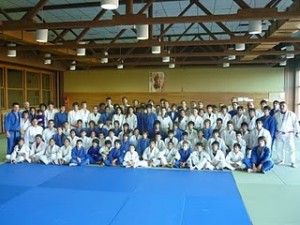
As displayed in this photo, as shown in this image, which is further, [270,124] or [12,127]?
[12,127]

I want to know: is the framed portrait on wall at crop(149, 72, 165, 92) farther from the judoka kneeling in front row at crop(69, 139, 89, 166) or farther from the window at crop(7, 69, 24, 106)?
the judoka kneeling in front row at crop(69, 139, 89, 166)

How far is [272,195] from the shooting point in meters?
5.77

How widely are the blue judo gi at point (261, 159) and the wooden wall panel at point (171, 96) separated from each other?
10.2m

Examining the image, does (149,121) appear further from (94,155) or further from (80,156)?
(80,156)

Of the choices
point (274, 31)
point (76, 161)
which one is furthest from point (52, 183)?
point (274, 31)

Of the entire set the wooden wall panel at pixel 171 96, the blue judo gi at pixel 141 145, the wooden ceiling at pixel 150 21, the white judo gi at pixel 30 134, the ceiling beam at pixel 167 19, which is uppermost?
the wooden ceiling at pixel 150 21

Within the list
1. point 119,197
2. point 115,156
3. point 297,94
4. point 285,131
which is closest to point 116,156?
point 115,156

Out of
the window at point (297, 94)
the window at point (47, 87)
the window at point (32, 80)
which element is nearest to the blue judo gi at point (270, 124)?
the window at point (297, 94)

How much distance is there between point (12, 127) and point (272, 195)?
22.5 ft

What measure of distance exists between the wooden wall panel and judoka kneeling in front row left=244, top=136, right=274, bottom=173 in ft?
33.3

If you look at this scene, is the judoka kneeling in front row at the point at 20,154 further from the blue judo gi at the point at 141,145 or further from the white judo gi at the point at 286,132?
the white judo gi at the point at 286,132

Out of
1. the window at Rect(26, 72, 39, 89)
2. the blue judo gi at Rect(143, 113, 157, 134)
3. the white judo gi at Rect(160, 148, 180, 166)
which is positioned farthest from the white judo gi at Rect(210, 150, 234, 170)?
the window at Rect(26, 72, 39, 89)

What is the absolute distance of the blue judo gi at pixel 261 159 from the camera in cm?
754

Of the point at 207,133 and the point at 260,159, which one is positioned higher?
the point at 207,133
